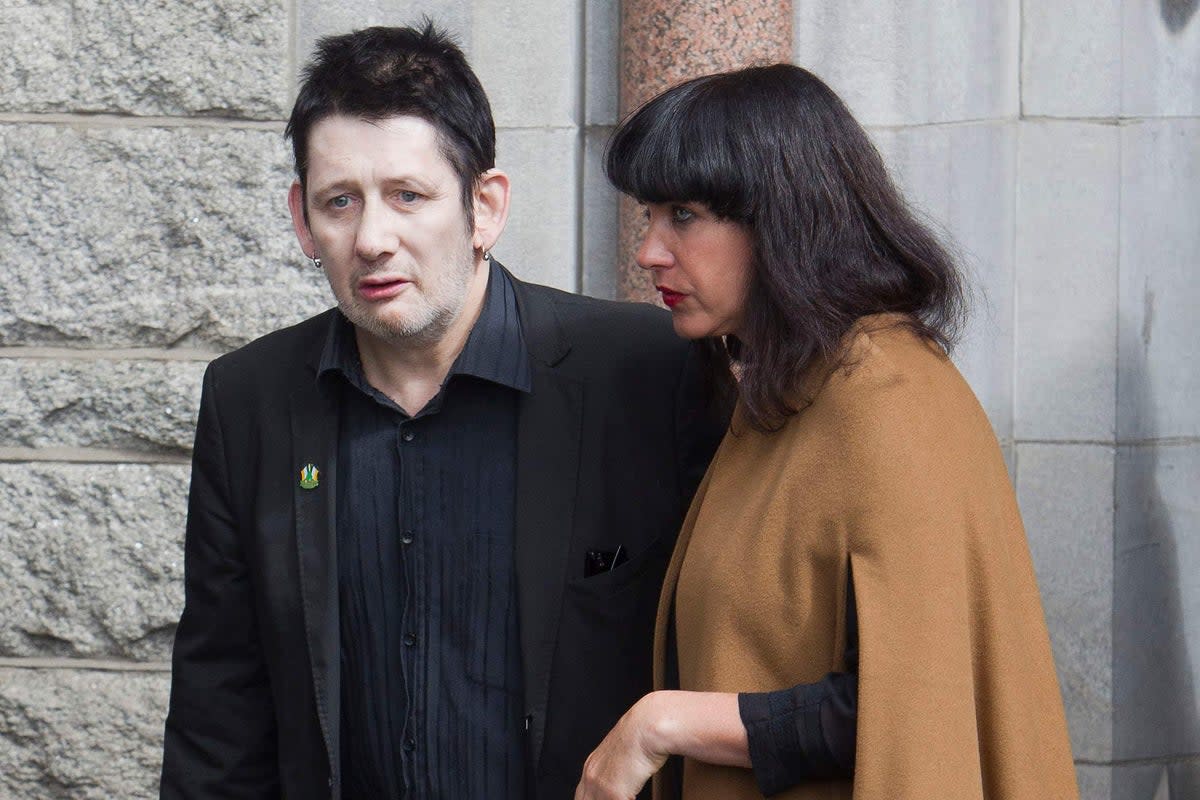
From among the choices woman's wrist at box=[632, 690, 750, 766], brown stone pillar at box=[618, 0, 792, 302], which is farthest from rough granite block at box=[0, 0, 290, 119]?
woman's wrist at box=[632, 690, 750, 766]

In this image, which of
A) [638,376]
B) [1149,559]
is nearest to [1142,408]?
[1149,559]

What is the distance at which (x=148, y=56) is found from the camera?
359 centimetres

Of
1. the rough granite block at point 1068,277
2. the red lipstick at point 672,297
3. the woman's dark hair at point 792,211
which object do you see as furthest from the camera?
the rough granite block at point 1068,277

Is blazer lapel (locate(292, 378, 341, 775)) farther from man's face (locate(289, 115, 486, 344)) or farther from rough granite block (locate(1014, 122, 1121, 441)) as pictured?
rough granite block (locate(1014, 122, 1121, 441))

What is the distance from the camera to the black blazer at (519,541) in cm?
232

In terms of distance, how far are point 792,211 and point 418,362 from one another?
0.72 metres

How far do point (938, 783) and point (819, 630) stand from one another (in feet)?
0.72

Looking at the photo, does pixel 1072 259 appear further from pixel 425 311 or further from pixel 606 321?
pixel 425 311

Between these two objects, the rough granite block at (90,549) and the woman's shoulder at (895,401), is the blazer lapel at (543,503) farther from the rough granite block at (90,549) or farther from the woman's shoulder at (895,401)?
the rough granite block at (90,549)

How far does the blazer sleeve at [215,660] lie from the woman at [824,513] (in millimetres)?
769

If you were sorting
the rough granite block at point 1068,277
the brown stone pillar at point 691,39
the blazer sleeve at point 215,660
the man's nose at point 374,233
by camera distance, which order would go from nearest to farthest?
the man's nose at point 374,233 < the blazer sleeve at point 215,660 < the brown stone pillar at point 691,39 < the rough granite block at point 1068,277

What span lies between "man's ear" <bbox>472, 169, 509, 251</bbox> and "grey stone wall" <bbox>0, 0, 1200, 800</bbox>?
121cm

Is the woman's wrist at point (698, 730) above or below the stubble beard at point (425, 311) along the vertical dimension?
below

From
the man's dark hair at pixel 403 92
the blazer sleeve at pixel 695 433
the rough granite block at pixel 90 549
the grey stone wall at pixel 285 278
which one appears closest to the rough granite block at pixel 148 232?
the grey stone wall at pixel 285 278
